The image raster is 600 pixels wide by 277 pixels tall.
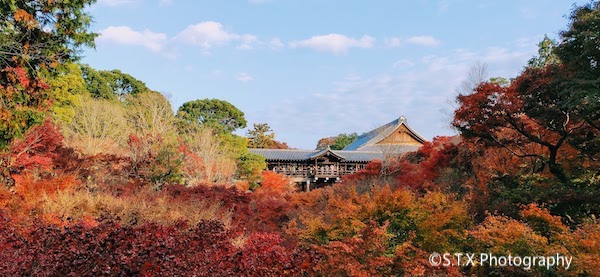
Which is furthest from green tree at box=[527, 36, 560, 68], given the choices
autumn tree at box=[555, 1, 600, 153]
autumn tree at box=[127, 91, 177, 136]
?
autumn tree at box=[127, 91, 177, 136]

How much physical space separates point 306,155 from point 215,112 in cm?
739

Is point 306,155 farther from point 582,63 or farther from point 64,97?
point 582,63

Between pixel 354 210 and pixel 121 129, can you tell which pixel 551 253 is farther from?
pixel 121 129

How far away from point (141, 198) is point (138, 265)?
6318mm

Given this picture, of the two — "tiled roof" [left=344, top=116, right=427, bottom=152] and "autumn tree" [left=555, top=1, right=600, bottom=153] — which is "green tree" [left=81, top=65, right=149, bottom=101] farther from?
"autumn tree" [left=555, top=1, right=600, bottom=153]

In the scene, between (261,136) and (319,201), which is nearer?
(319,201)

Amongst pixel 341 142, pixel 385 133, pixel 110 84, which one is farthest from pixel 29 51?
pixel 341 142

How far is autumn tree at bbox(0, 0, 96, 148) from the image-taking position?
24.1 feet

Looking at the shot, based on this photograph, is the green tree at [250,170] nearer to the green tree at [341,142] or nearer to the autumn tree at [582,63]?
the autumn tree at [582,63]

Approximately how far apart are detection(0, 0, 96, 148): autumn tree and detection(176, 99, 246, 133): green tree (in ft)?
61.7

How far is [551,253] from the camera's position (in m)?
4.34

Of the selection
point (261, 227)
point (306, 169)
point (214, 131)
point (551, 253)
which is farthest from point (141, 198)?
point (306, 169)

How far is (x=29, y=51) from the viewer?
25.8ft

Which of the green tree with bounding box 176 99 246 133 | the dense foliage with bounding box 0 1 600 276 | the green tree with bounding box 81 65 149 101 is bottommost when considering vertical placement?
the dense foliage with bounding box 0 1 600 276
